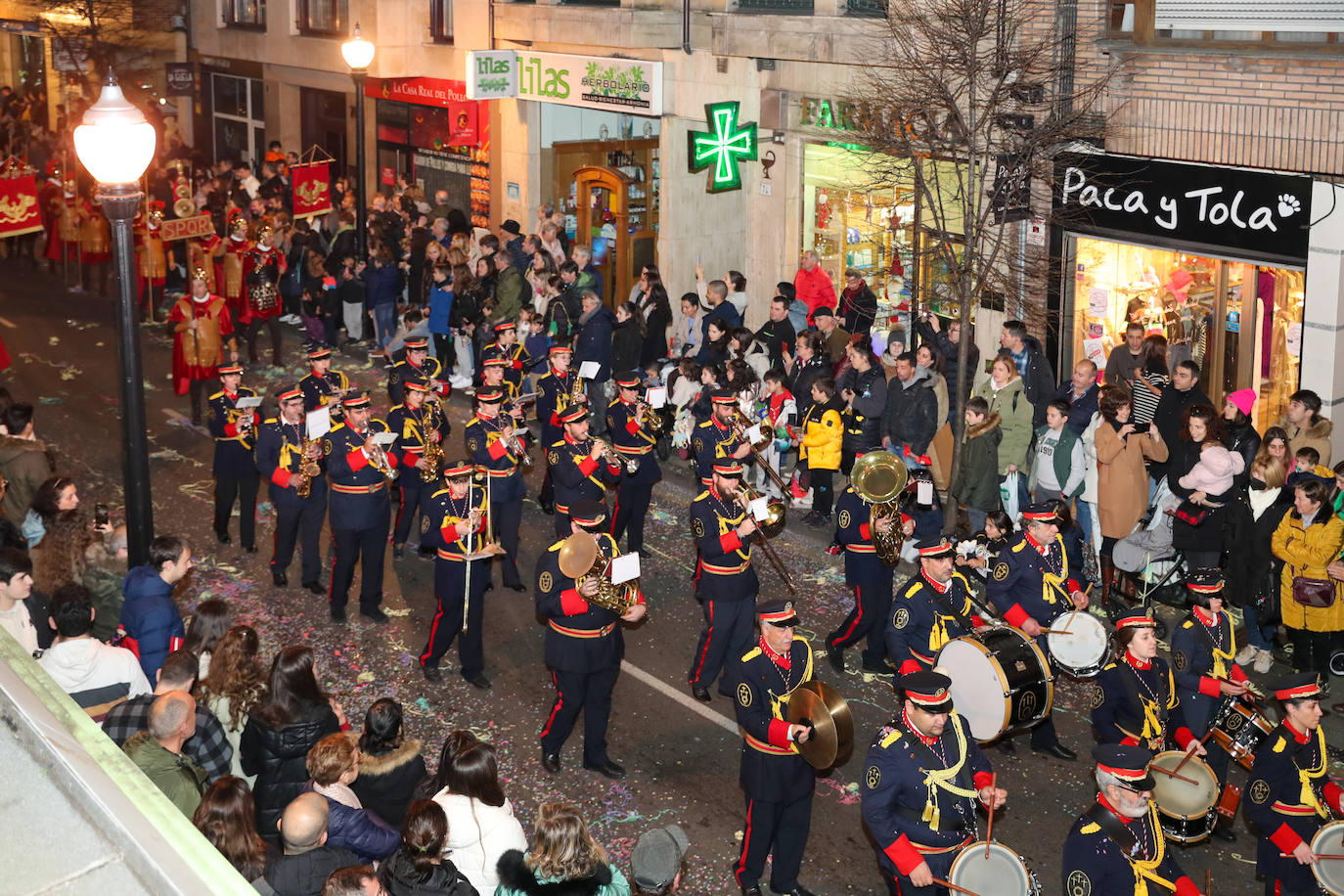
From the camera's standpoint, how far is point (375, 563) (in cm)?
1300

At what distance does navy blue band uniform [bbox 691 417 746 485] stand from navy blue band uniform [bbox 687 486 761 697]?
214 cm

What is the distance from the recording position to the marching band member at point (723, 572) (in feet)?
36.6

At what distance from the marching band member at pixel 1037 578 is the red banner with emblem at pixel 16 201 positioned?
428 inches

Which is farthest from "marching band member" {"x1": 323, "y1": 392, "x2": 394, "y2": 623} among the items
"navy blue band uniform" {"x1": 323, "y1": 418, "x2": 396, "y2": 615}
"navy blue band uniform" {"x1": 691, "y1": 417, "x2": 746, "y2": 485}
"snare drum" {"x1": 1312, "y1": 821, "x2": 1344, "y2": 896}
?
"snare drum" {"x1": 1312, "y1": 821, "x2": 1344, "y2": 896}

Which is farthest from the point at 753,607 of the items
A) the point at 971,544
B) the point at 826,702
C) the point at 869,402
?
the point at 869,402

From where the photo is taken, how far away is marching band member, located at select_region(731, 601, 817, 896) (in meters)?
8.67

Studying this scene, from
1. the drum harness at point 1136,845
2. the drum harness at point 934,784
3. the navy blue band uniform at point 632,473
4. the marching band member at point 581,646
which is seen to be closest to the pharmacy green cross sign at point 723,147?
the navy blue band uniform at point 632,473

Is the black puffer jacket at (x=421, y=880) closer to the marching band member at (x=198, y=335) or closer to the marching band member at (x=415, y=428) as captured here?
the marching band member at (x=415, y=428)

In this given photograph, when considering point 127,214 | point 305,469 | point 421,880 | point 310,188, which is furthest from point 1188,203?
point 310,188

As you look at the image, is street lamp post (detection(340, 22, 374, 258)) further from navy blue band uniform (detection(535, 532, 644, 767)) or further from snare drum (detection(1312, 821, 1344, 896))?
snare drum (detection(1312, 821, 1344, 896))

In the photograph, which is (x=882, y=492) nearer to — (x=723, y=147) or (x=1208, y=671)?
(x=1208, y=671)

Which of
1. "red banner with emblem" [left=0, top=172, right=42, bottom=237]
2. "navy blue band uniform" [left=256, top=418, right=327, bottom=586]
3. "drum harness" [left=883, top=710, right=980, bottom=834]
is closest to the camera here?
"drum harness" [left=883, top=710, right=980, bottom=834]

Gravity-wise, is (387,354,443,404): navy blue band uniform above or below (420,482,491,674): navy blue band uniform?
above

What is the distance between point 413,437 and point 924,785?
23.6 feet
